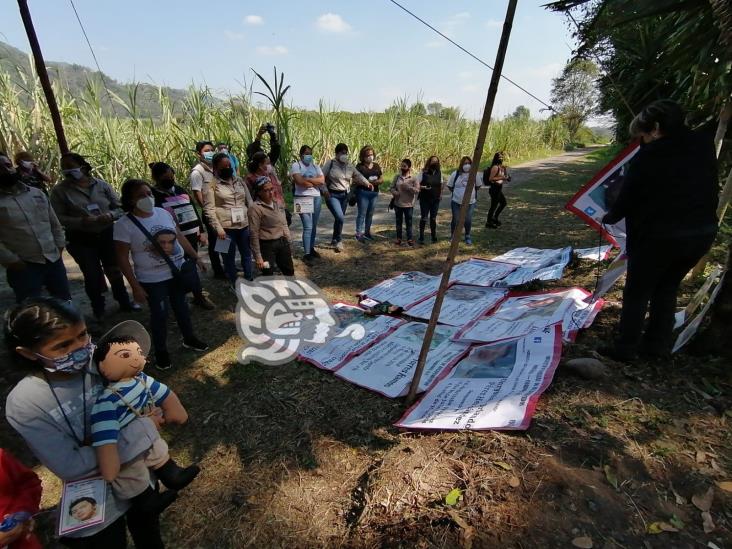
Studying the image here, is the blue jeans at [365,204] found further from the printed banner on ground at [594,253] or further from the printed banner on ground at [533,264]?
the printed banner on ground at [594,253]

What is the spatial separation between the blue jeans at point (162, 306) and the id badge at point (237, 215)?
124 cm

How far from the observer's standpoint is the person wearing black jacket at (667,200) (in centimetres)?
237

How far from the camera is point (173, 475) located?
4.81 ft

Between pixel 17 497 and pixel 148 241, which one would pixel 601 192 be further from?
pixel 17 497

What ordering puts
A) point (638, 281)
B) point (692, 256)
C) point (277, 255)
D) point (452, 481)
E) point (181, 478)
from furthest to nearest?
point (277, 255), point (638, 281), point (692, 256), point (452, 481), point (181, 478)

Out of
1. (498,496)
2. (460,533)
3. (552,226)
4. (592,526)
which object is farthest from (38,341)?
(552,226)

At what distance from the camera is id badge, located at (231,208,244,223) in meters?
4.20

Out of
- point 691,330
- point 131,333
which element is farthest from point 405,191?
point 131,333

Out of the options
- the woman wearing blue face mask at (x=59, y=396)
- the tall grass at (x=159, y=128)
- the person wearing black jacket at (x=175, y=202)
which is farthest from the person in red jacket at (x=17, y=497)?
the tall grass at (x=159, y=128)

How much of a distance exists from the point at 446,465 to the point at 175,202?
137 inches

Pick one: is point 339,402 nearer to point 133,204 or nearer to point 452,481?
point 452,481

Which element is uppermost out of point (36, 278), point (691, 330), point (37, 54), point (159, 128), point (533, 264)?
point (37, 54)

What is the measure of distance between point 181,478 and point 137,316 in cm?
319

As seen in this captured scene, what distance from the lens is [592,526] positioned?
1.67m
